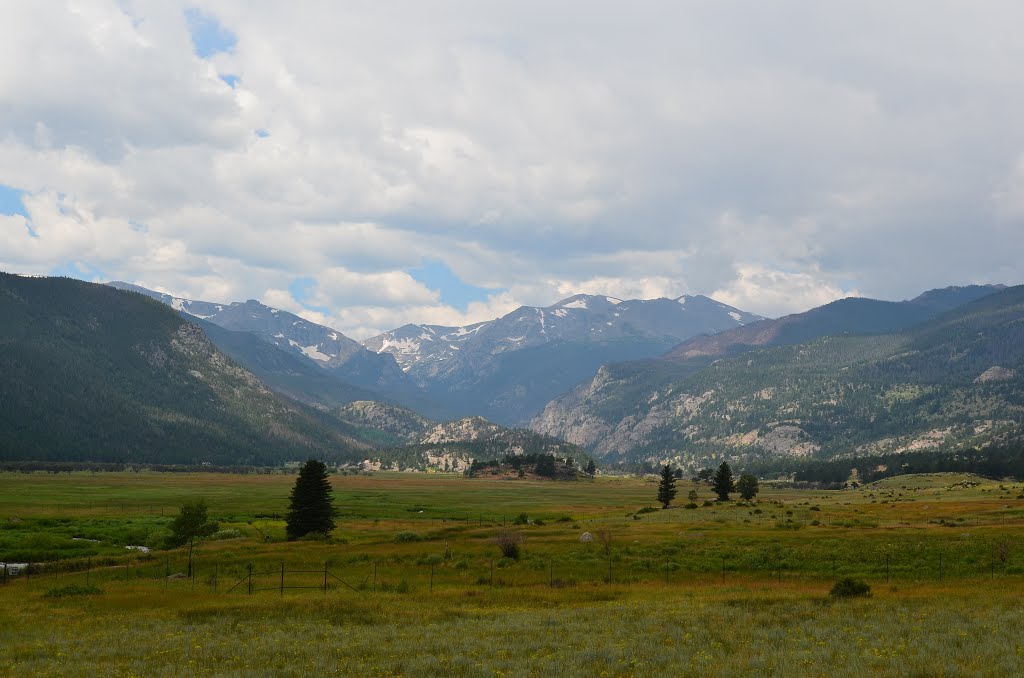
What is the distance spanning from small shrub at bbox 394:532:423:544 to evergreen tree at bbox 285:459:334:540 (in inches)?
496

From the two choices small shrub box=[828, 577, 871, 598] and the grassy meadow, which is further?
small shrub box=[828, 577, 871, 598]

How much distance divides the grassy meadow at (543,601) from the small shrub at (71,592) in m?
0.25

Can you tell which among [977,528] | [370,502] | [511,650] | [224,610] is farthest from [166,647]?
[370,502]

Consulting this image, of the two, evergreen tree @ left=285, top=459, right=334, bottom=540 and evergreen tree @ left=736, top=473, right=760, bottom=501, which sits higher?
evergreen tree @ left=285, top=459, right=334, bottom=540

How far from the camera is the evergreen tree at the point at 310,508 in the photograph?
325 ft

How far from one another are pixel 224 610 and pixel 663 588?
32.0m

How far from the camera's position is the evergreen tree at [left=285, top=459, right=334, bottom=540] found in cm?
9906

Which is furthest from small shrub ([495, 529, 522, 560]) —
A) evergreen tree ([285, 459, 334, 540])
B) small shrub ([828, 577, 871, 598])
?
evergreen tree ([285, 459, 334, 540])

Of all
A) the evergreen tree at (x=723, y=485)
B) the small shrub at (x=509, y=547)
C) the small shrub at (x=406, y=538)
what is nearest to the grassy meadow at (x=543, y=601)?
the small shrub at (x=509, y=547)

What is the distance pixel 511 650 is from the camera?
34.0 m

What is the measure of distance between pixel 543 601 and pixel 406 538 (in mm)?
42609

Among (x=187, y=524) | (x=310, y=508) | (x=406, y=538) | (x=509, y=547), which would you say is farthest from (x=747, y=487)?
(x=187, y=524)

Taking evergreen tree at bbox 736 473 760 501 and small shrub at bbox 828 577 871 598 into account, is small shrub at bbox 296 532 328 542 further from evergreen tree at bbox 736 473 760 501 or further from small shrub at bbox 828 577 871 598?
evergreen tree at bbox 736 473 760 501

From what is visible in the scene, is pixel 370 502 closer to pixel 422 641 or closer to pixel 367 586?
pixel 367 586
